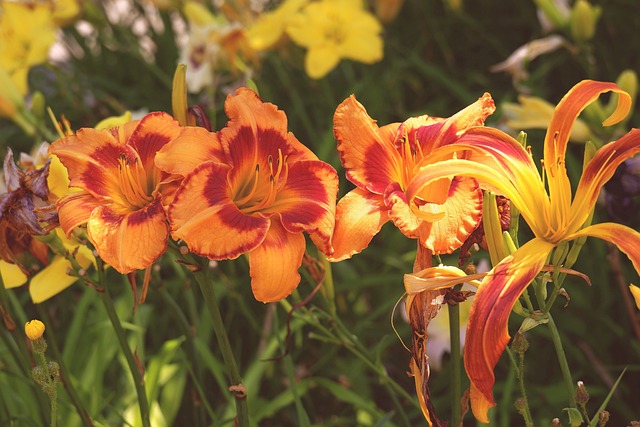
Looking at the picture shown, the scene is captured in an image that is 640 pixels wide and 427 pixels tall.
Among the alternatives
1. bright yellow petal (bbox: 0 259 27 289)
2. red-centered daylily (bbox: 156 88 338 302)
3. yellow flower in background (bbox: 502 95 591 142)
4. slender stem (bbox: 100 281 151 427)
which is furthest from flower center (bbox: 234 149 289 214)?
yellow flower in background (bbox: 502 95 591 142)

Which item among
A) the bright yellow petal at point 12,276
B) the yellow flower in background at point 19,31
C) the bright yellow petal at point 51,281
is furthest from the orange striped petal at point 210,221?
the yellow flower in background at point 19,31

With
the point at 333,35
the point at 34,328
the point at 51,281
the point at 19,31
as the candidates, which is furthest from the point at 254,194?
the point at 19,31

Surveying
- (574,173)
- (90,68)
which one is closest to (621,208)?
(574,173)

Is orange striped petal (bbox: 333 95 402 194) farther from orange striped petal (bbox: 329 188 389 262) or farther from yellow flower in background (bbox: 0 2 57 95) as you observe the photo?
yellow flower in background (bbox: 0 2 57 95)

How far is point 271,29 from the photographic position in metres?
2.25

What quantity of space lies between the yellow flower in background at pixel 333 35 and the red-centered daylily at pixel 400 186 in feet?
3.91

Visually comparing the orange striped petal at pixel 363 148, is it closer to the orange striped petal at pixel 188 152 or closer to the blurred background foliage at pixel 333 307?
the orange striped petal at pixel 188 152

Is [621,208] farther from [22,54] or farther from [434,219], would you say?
[22,54]

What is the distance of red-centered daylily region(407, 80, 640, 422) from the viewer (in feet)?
2.69

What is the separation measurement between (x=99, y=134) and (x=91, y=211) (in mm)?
105

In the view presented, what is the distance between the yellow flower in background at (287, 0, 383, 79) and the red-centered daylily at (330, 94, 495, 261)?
119 centimetres

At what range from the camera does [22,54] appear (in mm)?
2357

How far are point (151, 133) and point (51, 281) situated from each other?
35cm

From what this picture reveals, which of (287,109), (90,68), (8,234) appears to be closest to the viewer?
(8,234)
